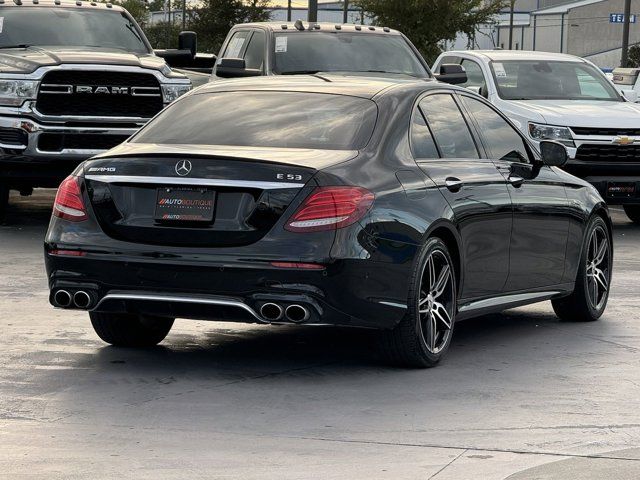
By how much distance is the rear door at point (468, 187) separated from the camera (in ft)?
29.2

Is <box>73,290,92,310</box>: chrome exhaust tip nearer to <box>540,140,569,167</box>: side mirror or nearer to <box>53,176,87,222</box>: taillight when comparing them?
<box>53,176,87,222</box>: taillight

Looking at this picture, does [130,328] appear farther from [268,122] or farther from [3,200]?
[3,200]

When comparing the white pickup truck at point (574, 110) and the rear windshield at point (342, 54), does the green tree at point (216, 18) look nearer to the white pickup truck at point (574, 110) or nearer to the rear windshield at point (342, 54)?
the white pickup truck at point (574, 110)

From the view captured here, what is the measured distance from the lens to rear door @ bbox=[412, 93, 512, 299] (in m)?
8.91

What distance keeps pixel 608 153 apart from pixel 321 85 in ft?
29.4

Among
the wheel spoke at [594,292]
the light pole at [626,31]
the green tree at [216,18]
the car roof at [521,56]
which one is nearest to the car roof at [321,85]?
the wheel spoke at [594,292]

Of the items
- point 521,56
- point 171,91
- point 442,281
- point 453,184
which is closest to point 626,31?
point 521,56

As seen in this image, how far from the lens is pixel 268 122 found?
874cm

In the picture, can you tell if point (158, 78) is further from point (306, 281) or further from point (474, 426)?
point (474, 426)

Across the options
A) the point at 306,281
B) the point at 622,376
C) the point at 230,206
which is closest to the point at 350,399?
the point at 306,281

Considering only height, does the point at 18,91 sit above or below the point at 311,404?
above

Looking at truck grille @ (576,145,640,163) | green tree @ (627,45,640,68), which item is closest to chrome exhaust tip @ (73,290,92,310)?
truck grille @ (576,145,640,163)

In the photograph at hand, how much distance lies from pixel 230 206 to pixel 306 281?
544 millimetres

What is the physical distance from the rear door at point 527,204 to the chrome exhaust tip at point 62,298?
2710 millimetres
